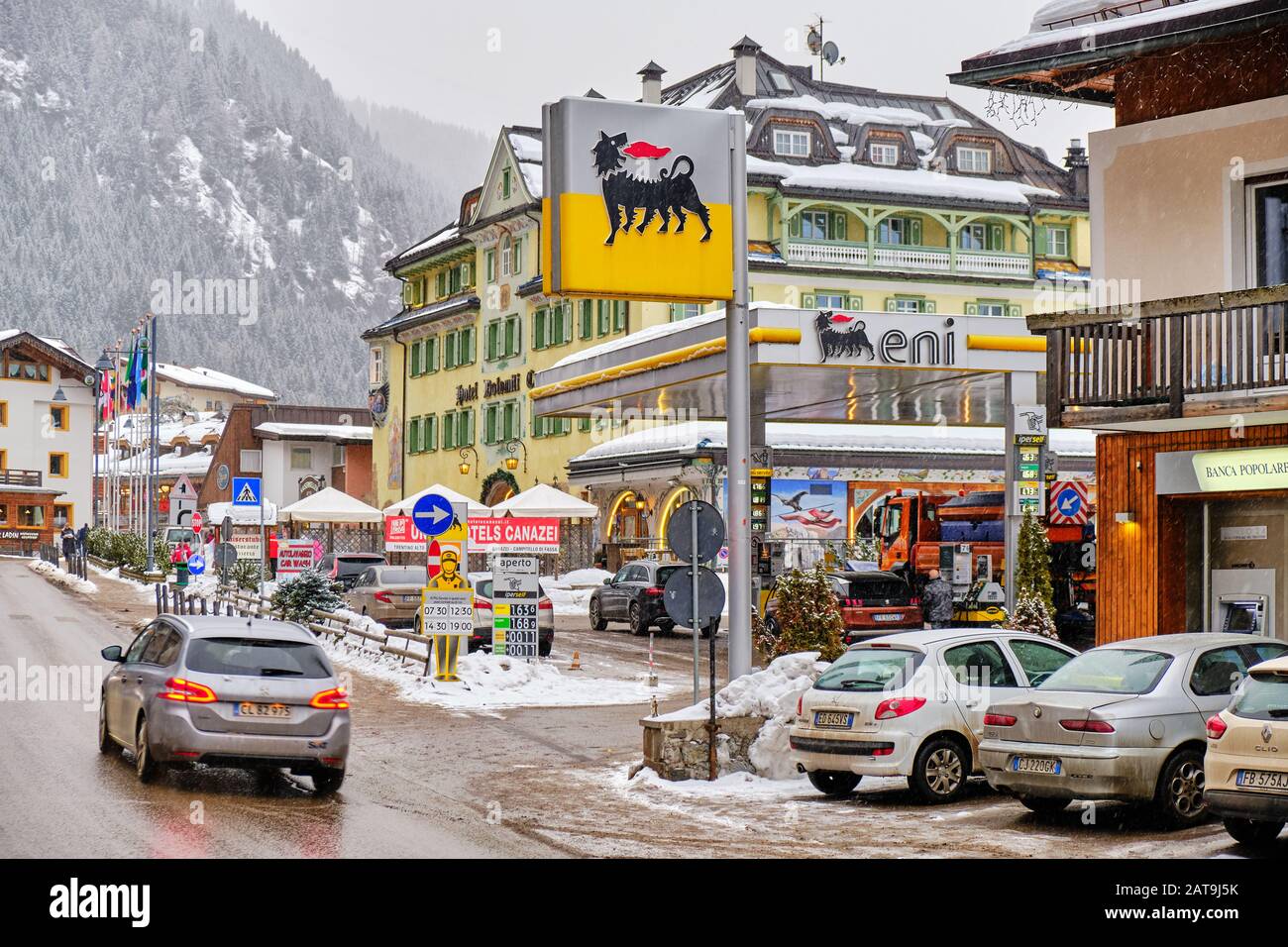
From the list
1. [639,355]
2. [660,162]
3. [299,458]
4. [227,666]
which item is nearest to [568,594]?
[639,355]

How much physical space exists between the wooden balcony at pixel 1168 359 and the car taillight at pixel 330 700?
870 cm

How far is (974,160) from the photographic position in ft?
209

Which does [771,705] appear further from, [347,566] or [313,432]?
[313,432]

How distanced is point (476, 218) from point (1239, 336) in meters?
52.2

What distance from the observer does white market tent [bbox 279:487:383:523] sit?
4719cm

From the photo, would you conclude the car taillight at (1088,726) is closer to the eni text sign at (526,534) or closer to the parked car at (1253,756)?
the parked car at (1253,756)

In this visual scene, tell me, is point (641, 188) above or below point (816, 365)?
above

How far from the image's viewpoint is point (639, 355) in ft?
102

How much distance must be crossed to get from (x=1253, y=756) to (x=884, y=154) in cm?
5283

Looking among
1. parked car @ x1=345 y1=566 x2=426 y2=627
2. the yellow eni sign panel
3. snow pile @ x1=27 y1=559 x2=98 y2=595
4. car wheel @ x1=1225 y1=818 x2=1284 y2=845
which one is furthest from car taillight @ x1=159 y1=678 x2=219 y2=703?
snow pile @ x1=27 y1=559 x2=98 y2=595

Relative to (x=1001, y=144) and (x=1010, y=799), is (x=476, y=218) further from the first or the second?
(x=1010, y=799)

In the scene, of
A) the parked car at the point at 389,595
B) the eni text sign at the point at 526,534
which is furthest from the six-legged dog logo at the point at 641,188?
the parked car at the point at 389,595

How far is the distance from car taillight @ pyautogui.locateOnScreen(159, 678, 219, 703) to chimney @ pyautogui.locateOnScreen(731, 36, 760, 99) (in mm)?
50937

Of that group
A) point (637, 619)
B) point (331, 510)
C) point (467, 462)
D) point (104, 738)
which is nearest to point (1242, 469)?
point (104, 738)
